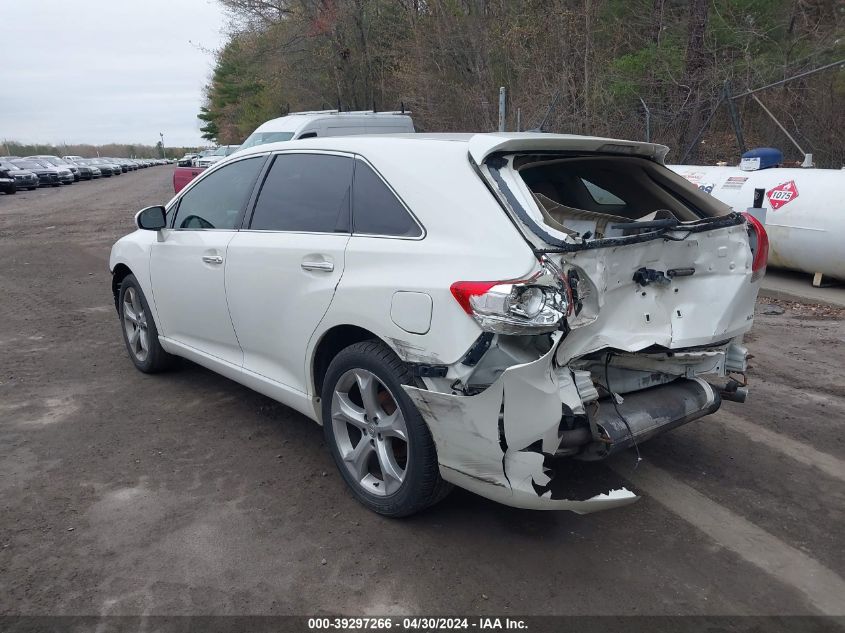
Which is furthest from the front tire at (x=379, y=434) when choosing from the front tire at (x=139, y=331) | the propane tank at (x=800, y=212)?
the propane tank at (x=800, y=212)

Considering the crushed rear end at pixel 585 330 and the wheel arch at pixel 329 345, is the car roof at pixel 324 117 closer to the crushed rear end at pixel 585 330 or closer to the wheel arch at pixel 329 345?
the crushed rear end at pixel 585 330

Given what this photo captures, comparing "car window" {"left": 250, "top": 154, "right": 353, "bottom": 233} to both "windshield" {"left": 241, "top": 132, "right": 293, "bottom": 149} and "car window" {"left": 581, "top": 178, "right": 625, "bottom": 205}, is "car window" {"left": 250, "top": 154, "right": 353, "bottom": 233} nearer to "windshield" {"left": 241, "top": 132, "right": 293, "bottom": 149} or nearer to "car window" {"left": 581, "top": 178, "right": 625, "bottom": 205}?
"car window" {"left": 581, "top": 178, "right": 625, "bottom": 205}

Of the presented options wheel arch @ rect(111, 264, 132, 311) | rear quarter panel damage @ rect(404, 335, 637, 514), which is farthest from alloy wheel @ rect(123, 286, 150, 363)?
rear quarter panel damage @ rect(404, 335, 637, 514)

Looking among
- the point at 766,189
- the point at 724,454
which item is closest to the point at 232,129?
the point at 766,189

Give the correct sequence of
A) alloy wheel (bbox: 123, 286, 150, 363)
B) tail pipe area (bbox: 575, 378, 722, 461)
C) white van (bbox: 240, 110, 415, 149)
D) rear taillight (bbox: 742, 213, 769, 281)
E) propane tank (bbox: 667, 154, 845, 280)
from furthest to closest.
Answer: white van (bbox: 240, 110, 415, 149) → propane tank (bbox: 667, 154, 845, 280) → alloy wheel (bbox: 123, 286, 150, 363) → rear taillight (bbox: 742, 213, 769, 281) → tail pipe area (bbox: 575, 378, 722, 461)

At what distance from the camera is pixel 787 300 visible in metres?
7.79

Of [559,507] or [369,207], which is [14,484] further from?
[559,507]

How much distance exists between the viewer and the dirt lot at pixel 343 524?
2773 millimetres

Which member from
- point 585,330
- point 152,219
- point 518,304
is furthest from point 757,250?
point 152,219

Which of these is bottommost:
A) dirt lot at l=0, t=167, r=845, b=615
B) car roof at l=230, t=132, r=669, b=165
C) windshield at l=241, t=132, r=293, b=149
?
dirt lot at l=0, t=167, r=845, b=615

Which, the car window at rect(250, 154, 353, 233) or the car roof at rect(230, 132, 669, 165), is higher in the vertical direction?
the car roof at rect(230, 132, 669, 165)

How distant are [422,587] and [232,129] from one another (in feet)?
213

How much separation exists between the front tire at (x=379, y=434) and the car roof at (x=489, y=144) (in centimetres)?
100

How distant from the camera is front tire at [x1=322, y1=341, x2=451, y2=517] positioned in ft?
9.87
